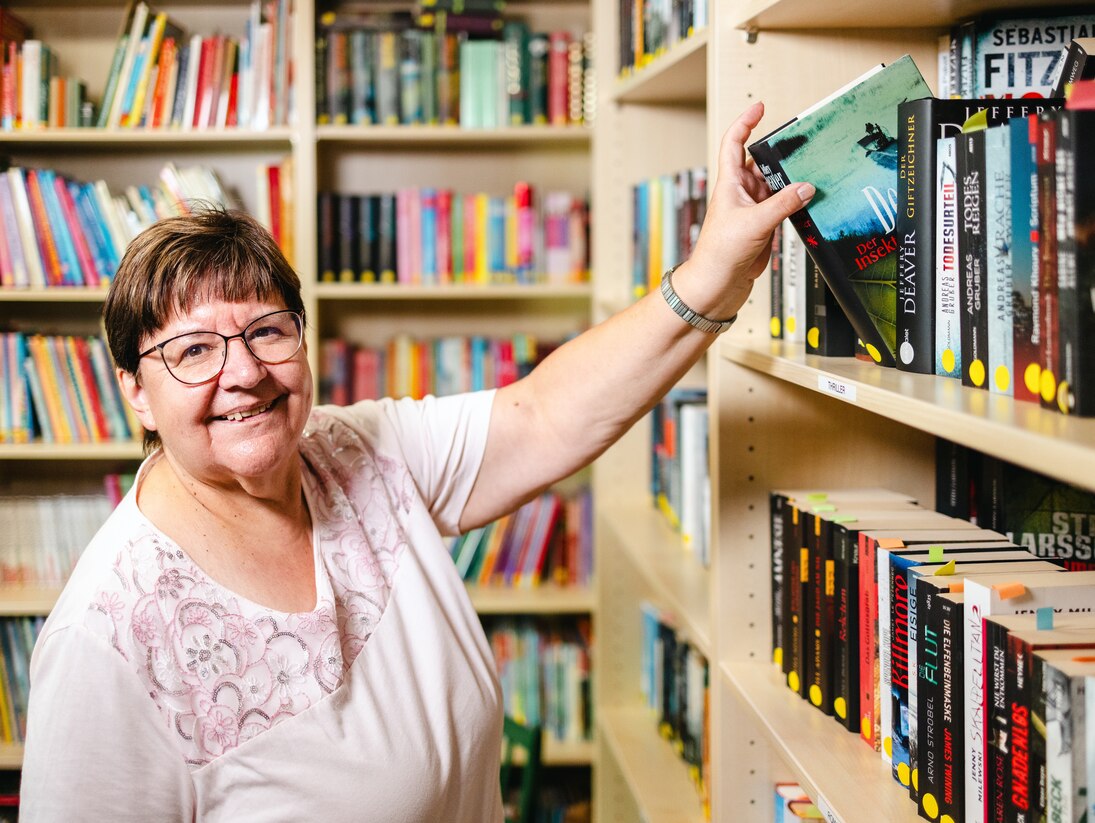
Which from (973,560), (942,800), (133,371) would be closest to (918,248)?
(973,560)

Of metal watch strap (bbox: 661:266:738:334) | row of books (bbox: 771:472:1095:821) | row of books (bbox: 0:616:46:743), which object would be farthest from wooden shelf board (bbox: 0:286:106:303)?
row of books (bbox: 771:472:1095:821)

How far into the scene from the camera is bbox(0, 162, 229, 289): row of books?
2.74 metres

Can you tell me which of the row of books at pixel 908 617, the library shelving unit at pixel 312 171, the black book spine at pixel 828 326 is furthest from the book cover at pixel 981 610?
the library shelving unit at pixel 312 171

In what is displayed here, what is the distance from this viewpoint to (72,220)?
277cm

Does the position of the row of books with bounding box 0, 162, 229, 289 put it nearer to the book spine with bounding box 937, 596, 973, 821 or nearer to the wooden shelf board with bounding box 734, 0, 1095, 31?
the wooden shelf board with bounding box 734, 0, 1095, 31

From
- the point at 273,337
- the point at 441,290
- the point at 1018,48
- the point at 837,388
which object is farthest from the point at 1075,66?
the point at 441,290

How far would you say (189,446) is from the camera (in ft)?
4.11

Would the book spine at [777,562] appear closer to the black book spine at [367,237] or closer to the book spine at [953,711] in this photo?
the book spine at [953,711]

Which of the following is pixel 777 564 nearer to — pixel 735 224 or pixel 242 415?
pixel 735 224

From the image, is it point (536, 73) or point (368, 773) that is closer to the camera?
point (368, 773)

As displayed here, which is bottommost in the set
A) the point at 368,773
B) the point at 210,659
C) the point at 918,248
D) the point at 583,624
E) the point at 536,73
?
the point at 583,624

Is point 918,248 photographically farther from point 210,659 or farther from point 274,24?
point 274,24

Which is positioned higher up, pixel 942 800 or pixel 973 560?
pixel 973 560

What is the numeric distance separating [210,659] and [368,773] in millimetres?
220
